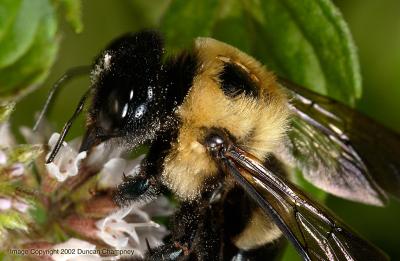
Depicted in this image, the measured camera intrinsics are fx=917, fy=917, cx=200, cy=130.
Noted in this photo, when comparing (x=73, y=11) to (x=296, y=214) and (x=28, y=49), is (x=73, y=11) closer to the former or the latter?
(x=28, y=49)

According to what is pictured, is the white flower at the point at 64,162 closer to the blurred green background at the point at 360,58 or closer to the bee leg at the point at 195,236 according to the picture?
the bee leg at the point at 195,236

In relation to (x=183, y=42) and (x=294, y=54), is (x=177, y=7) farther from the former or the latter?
(x=294, y=54)

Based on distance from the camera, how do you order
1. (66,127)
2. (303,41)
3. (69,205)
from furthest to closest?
(303,41) → (69,205) → (66,127)

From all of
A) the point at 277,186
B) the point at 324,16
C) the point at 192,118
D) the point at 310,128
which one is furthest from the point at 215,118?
the point at 324,16

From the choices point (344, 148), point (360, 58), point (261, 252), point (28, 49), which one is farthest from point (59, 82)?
point (360, 58)

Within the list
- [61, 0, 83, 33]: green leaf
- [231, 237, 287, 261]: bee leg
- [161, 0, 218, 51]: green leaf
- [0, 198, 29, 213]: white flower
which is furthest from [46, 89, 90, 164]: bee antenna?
[161, 0, 218, 51]: green leaf

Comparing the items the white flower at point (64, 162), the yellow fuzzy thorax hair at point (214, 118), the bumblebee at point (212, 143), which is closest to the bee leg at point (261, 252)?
the bumblebee at point (212, 143)

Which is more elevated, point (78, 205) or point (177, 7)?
point (177, 7)
